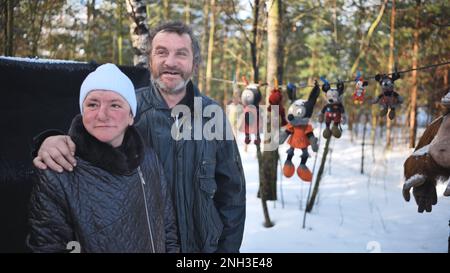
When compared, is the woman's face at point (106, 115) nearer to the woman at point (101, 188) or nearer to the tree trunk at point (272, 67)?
the woman at point (101, 188)

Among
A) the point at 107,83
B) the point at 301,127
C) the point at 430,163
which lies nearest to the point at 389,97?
the point at 301,127

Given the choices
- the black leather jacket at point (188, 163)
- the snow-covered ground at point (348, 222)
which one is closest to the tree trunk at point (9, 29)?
the black leather jacket at point (188, 163)

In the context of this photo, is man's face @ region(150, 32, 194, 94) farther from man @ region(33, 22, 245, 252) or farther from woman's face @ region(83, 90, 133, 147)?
woman's face @ region(83, 90, 133, 147)

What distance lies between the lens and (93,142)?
1365 millimetres

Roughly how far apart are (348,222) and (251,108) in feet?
7.06

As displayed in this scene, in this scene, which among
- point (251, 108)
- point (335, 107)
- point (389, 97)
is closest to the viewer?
point (389, 97)

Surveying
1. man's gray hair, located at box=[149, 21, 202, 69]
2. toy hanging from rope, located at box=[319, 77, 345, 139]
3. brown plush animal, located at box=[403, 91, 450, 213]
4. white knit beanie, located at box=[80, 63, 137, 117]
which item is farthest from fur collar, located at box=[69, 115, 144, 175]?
toy hanging from rope, located at box=[319, 77, 345, 139]

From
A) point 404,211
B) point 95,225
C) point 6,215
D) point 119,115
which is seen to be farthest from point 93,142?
point 404,211

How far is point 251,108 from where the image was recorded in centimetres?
344

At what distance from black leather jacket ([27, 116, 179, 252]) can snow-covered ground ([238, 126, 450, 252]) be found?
2353 mm

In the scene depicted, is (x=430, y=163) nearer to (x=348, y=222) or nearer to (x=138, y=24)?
(x=348, y=222)

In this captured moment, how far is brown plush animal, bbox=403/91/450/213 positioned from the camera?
5.37 ft

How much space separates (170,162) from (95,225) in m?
0.48
